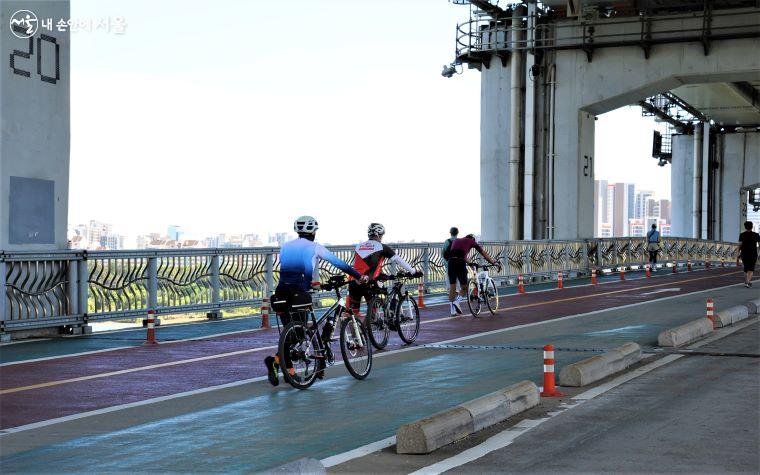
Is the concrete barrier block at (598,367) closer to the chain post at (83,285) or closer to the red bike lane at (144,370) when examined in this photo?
the red bike lane at (144,370)

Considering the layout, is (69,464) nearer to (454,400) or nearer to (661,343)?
(454,400)

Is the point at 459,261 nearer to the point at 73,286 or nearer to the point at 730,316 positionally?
the point at 730,316

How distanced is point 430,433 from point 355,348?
422 centimetres

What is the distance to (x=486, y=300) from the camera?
21.7m

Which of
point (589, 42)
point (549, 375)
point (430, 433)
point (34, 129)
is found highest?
point (589, 42)

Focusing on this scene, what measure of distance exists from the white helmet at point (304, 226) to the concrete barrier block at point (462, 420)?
326 centimetres

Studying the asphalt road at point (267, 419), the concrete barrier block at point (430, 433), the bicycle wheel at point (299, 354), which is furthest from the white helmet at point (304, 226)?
the concrete barrier block at point (430, 433)

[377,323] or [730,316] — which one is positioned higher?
[377,323]

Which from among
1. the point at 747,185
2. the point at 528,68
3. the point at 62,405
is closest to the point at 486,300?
the point at 62,405

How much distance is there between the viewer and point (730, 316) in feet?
63.9

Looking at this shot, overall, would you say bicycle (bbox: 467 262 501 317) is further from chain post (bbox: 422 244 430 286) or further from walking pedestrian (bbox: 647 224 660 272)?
walking pedestrian (bbox: 647 224 660 272)

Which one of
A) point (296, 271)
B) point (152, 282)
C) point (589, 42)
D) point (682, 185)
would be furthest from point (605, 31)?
point (682, 185)

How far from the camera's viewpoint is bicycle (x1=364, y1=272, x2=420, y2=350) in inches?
597

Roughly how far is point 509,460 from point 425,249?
73.7ft
